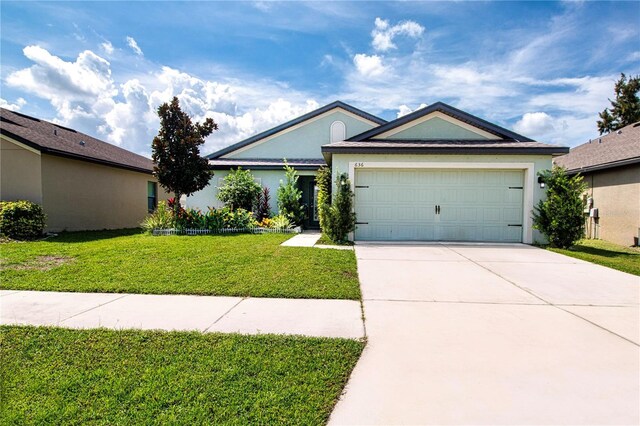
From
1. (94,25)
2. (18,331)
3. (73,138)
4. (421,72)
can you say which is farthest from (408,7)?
(73,138)

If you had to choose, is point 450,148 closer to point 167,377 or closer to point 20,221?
point 167,377

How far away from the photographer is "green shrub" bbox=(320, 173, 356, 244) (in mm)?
9508

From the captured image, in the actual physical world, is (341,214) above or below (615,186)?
below

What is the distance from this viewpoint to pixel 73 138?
572 inches

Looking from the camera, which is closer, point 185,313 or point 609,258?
point 185,313

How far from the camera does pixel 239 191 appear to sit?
1291 cm

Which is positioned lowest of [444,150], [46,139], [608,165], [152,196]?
[152,196]

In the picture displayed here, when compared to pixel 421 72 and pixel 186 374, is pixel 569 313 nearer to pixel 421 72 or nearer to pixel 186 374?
pixel 186 374

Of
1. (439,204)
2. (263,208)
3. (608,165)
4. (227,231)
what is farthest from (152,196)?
(608,165)

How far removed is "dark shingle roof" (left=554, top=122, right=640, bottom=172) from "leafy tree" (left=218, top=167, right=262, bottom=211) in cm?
1348

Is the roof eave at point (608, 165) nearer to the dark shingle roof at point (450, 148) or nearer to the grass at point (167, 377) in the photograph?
the dark shingle roof at point (450, 148)

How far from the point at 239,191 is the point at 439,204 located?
759 centimetres

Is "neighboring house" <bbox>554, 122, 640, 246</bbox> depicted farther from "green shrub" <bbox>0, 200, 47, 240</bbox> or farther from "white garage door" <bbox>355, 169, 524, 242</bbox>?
"green shrub" <bbox>0, 200, 47, 240</bbox>

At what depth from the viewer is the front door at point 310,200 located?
14.0 meters
